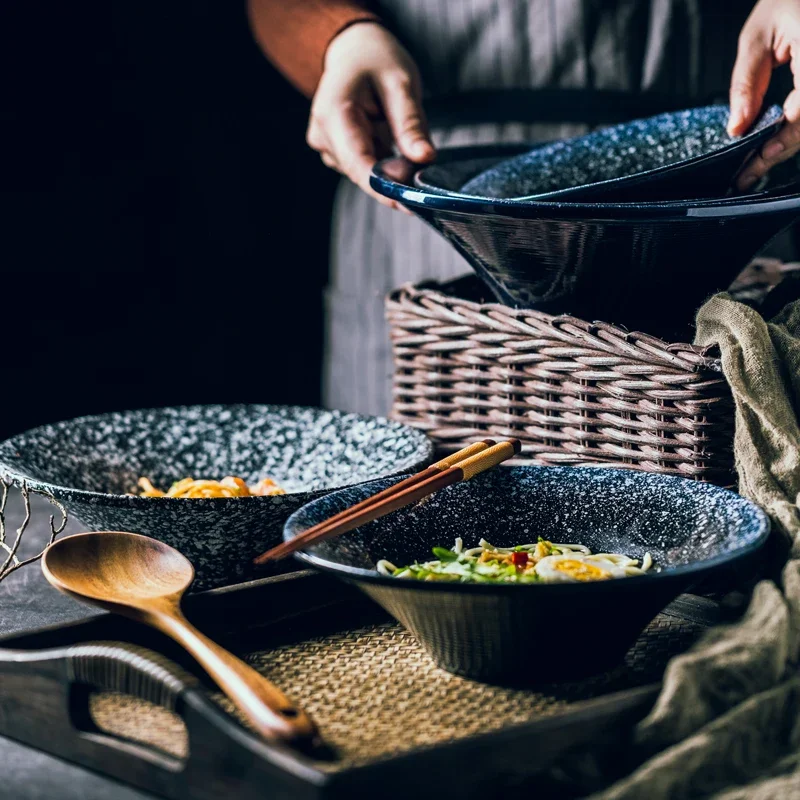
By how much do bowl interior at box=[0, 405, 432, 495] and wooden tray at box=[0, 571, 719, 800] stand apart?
0.29 metres

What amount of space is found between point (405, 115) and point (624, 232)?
43cm

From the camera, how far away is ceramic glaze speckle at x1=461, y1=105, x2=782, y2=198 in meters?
1.15

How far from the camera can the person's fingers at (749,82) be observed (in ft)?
3.48

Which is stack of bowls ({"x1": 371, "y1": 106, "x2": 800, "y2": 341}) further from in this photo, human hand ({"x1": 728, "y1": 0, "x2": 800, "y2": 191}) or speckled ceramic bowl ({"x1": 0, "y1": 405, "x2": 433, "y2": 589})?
speckled ceramic bowl ({"x1": 0, "y1": 405, "x2": 433, "y2": 589})

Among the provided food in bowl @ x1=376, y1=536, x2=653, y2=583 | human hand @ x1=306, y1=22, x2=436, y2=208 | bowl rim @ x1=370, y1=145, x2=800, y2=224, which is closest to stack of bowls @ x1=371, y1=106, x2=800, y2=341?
bowl rim @ x1=370, y1=145, x2=800, y2=224

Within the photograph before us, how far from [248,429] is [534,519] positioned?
440 millimetres

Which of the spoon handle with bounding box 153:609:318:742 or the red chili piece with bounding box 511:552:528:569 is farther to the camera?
the red chili piece with bounding box 511:552:528:569

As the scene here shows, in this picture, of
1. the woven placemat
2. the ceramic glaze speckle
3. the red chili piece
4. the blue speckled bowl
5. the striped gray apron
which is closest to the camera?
the woven placemat

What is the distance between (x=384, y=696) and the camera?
2.35 ft

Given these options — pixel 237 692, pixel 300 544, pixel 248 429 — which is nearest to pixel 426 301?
pixel 248 429

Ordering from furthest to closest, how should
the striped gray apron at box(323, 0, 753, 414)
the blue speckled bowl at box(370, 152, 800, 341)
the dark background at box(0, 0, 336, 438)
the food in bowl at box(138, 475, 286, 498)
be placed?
the dark background at box(0, 0, 336, 438) → the striped gray apron at box(323, 0, 753, 414) → the food in bowl at box(138, 475, 286, 498) → the blue speckled bowl at box(370, 152, 800, 341)

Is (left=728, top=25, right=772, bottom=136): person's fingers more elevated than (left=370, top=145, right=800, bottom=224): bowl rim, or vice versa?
(left=728, top=25, right=772, bottom=136): person's fingers

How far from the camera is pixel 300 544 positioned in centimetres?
72

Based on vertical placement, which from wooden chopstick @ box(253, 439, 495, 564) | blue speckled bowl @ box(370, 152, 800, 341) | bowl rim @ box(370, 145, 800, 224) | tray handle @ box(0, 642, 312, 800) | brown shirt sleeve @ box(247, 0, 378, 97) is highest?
brown shirt sleeve @ box(247, 0, 378, 97)
